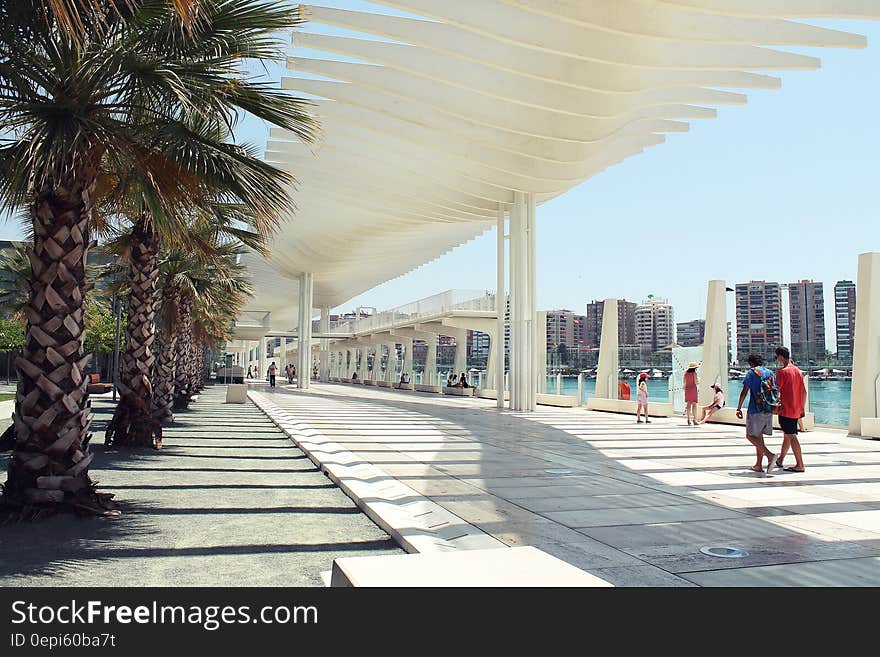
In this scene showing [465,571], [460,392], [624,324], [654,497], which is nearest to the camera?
[465,571]

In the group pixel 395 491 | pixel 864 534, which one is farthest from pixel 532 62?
pixel 864 534

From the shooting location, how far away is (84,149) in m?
5.66

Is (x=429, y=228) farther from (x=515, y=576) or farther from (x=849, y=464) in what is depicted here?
(x=515, y=576)

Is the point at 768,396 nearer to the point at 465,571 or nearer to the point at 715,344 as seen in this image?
the point at 465,571

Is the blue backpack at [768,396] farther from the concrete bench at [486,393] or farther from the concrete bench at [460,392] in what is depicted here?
the concrete bench at [460,392]

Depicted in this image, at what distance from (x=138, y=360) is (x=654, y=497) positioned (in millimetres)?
8327

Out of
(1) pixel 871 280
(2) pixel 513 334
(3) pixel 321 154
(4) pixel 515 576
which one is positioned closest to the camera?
(4) pixel 515 576

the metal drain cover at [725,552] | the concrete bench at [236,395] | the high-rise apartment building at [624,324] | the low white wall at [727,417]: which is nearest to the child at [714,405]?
the low white wall at [727,417]

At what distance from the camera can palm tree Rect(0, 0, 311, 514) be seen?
5797 millimetres

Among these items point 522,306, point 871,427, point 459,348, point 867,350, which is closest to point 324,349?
point 459,348

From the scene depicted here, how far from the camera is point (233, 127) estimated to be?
629 centimetres

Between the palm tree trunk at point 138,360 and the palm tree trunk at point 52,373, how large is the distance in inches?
205
